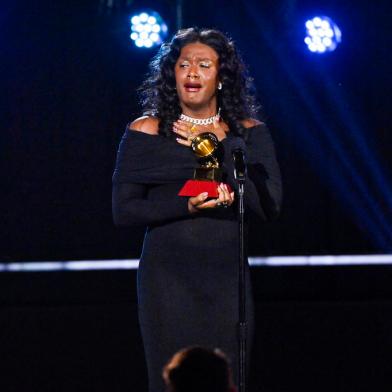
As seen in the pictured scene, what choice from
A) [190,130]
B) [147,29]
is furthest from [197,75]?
[147,29]

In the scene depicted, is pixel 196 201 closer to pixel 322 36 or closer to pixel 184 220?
pixel 184 220

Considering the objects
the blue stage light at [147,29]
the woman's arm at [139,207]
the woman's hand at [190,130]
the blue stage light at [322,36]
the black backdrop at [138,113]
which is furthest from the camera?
the blue stage light at [322,36]

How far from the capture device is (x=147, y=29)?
5.74m

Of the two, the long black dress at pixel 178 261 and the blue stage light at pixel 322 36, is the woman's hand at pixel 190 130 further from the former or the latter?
the blue stage light at pixel 322 36

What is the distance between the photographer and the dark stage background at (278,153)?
544cm

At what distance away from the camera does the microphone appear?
2947mm

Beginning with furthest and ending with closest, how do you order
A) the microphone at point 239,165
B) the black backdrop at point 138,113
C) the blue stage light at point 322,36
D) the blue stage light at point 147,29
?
the blue stage light at point 322,36
the black backdrop at point 138,113
the blue stage light at point 147,29
the microphone at point 239,165

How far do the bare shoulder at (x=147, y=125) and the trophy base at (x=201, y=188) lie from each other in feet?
1.07

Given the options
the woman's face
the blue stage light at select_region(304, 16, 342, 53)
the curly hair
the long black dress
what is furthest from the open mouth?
the blue stage light at select_region(304, 16, 342, 53)

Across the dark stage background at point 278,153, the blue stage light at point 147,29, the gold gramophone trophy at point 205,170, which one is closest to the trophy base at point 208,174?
the gold gramophone trophy at point 205,170

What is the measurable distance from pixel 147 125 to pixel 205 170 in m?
0.36

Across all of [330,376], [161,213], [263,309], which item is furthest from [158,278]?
[263,309]

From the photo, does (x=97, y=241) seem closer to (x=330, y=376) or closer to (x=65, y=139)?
(x=65, y=139)

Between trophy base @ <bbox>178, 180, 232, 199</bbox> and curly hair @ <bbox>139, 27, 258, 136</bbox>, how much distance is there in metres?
0.34
